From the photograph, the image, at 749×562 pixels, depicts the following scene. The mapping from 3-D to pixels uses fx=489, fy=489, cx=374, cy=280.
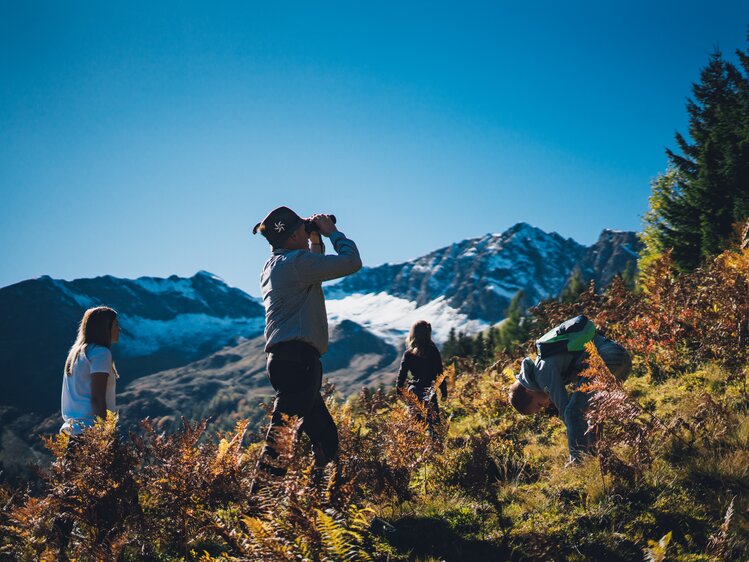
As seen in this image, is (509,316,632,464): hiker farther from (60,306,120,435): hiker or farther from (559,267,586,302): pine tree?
(559,267,586,302): pine tree

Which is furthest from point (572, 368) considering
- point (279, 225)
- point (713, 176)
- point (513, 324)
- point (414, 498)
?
point (513, 324)

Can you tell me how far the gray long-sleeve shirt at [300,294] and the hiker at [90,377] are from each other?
1696 millimetres

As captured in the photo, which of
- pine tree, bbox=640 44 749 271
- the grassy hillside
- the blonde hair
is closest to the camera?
the grassy hillside

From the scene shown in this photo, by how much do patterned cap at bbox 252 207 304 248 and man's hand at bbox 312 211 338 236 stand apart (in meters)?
0.17

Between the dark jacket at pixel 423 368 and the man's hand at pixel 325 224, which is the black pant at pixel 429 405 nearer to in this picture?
the dark jacket at pixel 423 368

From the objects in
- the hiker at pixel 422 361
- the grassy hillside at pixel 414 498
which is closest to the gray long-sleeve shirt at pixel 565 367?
the grassy hillside at pixel 414 498

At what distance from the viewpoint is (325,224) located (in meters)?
4.45

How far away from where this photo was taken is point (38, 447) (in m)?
183

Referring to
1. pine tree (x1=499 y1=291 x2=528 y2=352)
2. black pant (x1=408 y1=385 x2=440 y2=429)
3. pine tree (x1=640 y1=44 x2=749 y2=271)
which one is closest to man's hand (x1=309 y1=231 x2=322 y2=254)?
black pant (x1=408 y1=385 x2=440 y2=429)

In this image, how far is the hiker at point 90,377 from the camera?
4418 mm

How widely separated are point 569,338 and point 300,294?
2534 millimetres

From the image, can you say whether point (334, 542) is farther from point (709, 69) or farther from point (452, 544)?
point (709, 69)

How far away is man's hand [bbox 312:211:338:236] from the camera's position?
14.5 ft

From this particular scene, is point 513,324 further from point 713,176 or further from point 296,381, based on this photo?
point 296,381
